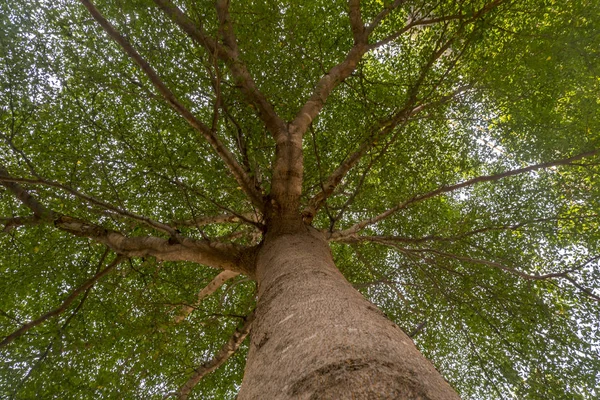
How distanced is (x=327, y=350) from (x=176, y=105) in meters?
2.50

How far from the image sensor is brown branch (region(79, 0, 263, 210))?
2.91m

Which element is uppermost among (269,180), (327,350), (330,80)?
(330,80)

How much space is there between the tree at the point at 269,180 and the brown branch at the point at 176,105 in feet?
0.08

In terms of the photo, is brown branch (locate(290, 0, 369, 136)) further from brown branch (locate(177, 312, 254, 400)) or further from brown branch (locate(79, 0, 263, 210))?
brown branch (locate(177, 312, 254, 400))

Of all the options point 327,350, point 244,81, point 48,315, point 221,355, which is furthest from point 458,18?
point 48,315

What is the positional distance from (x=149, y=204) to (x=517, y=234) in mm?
6314

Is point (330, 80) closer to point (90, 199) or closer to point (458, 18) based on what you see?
point (458, 18)

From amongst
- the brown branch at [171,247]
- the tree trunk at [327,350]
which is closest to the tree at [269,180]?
the brown branch at [171,247]

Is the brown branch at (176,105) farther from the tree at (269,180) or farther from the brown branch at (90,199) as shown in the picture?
the brown branch at (90,199)

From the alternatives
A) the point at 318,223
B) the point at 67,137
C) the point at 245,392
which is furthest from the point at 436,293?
the point at 67,137

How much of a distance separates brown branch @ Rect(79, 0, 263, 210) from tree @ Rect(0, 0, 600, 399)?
0.02 m

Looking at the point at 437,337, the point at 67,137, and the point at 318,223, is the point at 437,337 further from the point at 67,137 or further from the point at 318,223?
the point at 67,137

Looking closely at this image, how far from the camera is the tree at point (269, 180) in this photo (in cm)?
383

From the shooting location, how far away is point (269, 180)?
517 cm
